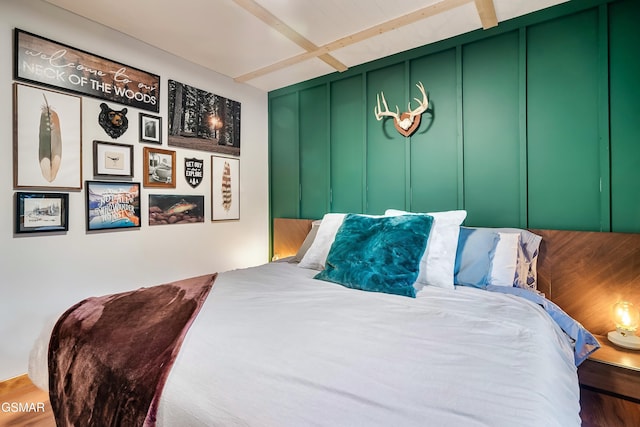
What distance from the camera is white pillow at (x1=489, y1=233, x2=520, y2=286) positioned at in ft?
5.64

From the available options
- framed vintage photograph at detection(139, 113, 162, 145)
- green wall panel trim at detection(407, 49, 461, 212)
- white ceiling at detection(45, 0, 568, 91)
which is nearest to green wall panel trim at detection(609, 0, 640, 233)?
white ceiling at detection(45, 0, 568, 91)

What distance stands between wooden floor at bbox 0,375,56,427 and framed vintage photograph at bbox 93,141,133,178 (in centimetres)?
143

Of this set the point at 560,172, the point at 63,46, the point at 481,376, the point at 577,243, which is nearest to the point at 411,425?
the point at 481,376

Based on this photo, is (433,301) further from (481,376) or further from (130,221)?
(130,221)

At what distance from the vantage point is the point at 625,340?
168 centimetres

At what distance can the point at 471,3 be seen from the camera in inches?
78.3

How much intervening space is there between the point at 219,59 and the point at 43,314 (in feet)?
8.05

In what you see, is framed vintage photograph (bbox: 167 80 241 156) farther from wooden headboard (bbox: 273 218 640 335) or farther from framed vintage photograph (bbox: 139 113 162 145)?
wooden headboard (bbox: 273 218 640 335)

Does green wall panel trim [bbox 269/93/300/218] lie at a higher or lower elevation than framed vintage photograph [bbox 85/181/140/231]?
higher

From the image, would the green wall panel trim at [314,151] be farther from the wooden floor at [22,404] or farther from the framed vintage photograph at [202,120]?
the wooden floor at [22,404]

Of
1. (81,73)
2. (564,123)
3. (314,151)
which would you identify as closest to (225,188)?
(314,151)

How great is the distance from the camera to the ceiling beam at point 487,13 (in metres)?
1.95

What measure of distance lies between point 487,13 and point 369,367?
Answer: 7.83 ft

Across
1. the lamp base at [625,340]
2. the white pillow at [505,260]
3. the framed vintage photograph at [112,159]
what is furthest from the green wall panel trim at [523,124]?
the framed vintage photograph at [112,159]
